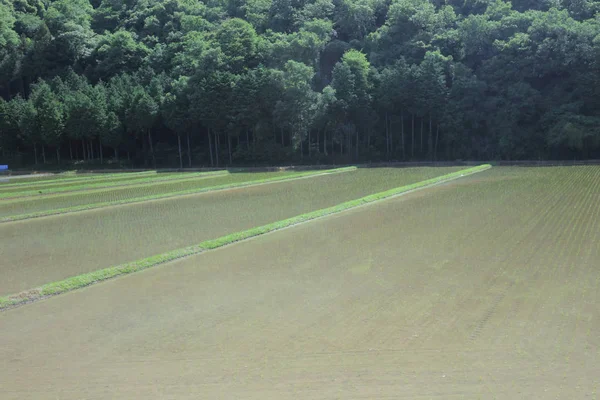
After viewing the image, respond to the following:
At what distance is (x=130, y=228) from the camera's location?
12383 mm

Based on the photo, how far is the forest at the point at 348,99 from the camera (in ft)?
116

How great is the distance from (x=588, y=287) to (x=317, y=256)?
13.0 ft

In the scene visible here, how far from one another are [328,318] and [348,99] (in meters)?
34.0

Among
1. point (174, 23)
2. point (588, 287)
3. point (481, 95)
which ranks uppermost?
point (174, 23)

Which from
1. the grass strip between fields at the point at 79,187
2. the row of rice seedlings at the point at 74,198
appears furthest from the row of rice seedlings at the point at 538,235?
the grass strip between fields at the point at 79,187

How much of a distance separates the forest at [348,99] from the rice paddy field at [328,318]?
26976 mm

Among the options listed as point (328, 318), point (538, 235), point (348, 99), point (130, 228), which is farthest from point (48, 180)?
point (328, 318)

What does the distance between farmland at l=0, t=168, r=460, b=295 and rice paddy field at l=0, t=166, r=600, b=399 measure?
99 millimetres

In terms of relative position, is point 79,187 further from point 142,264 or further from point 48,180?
point 142,264

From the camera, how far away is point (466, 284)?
22.7ft

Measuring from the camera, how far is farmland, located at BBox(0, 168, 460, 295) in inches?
344

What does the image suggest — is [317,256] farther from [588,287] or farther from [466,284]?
[588,287]

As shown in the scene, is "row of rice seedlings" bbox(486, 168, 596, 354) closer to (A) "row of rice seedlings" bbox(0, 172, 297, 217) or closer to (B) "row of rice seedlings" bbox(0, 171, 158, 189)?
(A) "row of rice seedlings" bbox(0, 172, 297, 217)

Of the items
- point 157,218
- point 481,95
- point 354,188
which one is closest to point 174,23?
point 481,95
